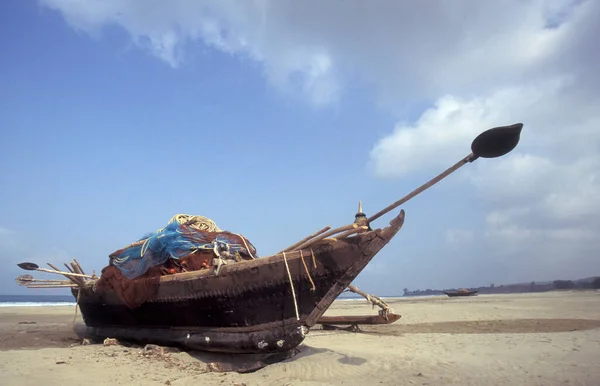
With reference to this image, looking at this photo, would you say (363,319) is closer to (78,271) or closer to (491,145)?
(491,145)

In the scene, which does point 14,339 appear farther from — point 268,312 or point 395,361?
point 395,361

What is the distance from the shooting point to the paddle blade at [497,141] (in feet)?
15.3

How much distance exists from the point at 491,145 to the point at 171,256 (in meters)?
6.41

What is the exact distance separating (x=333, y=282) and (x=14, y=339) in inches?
391

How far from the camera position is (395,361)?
6211mm

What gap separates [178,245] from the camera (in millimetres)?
8062

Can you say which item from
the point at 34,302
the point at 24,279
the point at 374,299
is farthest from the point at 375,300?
the point at 34,302

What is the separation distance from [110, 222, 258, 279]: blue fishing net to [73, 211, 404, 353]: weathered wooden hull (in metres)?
0.85

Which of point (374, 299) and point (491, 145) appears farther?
point (374, 299)

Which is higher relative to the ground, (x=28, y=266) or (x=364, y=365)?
(x=28, y=266)

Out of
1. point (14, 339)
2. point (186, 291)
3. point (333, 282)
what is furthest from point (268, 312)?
point (14, 339)

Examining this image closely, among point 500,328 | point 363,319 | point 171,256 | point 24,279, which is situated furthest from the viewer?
point 24,279

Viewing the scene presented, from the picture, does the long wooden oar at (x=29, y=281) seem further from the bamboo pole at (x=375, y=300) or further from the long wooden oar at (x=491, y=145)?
the long wooden oar at (x=491, y=145)

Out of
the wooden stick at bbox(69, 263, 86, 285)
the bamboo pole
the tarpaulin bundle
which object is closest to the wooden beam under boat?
the bamboo pole
